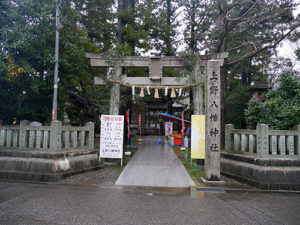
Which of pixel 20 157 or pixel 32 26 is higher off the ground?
pixel 32 26

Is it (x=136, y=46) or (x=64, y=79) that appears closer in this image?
(x=64, y=79)

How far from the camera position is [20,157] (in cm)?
746

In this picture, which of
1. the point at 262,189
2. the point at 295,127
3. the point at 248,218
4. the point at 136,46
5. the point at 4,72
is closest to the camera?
the point at 248,218

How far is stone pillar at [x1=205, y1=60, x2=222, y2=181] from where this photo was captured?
6.98m

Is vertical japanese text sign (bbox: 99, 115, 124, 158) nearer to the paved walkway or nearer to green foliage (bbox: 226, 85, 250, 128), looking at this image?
the paved walkway

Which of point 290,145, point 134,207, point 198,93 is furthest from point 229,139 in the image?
point 134,207

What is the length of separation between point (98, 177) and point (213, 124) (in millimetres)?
4652

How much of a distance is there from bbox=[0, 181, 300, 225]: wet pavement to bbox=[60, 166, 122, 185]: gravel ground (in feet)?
1.96

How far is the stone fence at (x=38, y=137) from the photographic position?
24.0 feet

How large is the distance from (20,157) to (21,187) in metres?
1.52

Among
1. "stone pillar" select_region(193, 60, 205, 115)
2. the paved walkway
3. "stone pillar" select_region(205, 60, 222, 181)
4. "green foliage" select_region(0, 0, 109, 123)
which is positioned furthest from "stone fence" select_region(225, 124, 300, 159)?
"green foliage" select_region(0, 0, 109, 123)

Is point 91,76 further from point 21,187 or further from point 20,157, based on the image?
point 21,187

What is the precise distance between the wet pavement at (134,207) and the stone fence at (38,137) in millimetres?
1549

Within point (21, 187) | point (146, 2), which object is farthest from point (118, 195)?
point (146, 2)
